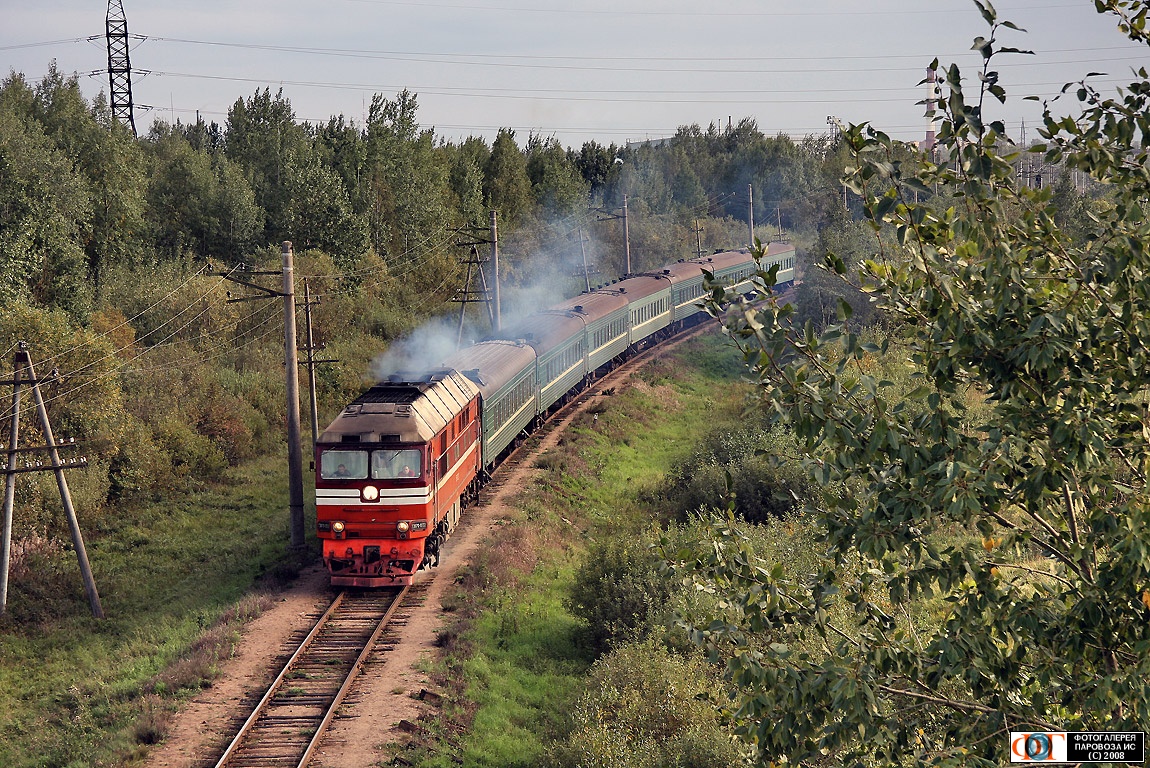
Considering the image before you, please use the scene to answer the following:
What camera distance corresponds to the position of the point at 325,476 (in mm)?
20141

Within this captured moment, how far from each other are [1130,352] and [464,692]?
1357 centimetres

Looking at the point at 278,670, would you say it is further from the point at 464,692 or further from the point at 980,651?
the point at 980,651

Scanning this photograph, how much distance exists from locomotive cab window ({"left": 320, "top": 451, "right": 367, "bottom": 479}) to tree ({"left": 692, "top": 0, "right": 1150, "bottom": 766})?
1465cm

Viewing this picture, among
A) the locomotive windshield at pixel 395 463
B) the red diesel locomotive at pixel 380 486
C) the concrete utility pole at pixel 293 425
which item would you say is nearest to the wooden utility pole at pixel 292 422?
the concrete utility pole at pixel 293 425

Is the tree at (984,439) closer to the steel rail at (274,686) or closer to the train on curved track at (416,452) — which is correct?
the train on curved track at (416,452)

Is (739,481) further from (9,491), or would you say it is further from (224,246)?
(224,246)

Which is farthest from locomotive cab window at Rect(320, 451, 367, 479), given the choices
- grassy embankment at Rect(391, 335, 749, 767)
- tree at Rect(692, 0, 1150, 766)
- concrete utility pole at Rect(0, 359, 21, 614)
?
tree at Rect(692, 0, 1150, 766)

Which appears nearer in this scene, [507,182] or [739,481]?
[739,481]

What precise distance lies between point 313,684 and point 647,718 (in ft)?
19.0

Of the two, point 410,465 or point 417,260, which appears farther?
point 417,260

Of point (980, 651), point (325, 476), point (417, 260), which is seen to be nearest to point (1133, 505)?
point (980, 651)

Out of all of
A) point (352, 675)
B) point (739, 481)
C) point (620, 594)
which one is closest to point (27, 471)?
point (352, 675)

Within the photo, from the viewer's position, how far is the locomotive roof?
20.0m

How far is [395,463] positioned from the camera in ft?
65.8
